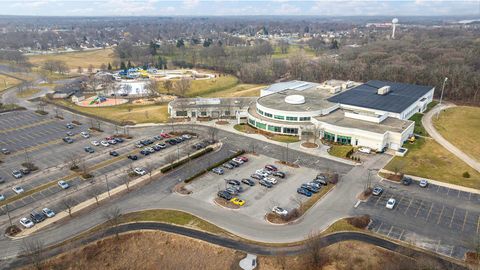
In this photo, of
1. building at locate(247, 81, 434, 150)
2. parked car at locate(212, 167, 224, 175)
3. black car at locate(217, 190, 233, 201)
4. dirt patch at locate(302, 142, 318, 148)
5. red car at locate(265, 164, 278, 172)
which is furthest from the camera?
dirt patch at locate(302, 142, 318, 148)

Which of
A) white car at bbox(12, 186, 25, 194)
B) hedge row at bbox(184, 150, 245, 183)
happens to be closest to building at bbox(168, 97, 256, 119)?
hedge row at bbox(184, 150, 245, 183)

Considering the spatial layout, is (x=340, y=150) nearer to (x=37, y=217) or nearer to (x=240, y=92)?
(x=37, y=217)

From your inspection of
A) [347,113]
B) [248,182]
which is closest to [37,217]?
[248,182]

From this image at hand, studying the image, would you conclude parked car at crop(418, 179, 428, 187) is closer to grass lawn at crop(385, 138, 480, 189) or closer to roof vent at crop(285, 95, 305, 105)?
grass lawn at crop(385, 138, 480, 189)

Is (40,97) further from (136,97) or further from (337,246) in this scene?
(337,246)

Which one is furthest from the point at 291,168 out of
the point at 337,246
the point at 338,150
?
the point at 337,246

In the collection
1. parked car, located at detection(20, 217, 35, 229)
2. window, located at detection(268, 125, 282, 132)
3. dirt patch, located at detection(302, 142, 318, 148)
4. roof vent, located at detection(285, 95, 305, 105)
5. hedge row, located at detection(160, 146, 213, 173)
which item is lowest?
dirt patch, located at detection(302, 142, 318, 148)

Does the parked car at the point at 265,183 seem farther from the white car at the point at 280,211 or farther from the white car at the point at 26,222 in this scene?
the white car at the point at 26,222

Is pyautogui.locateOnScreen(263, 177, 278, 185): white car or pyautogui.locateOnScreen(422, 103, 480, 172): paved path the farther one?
pyautogui.locateOnScreen(422, 103, 480, 172): paved path
